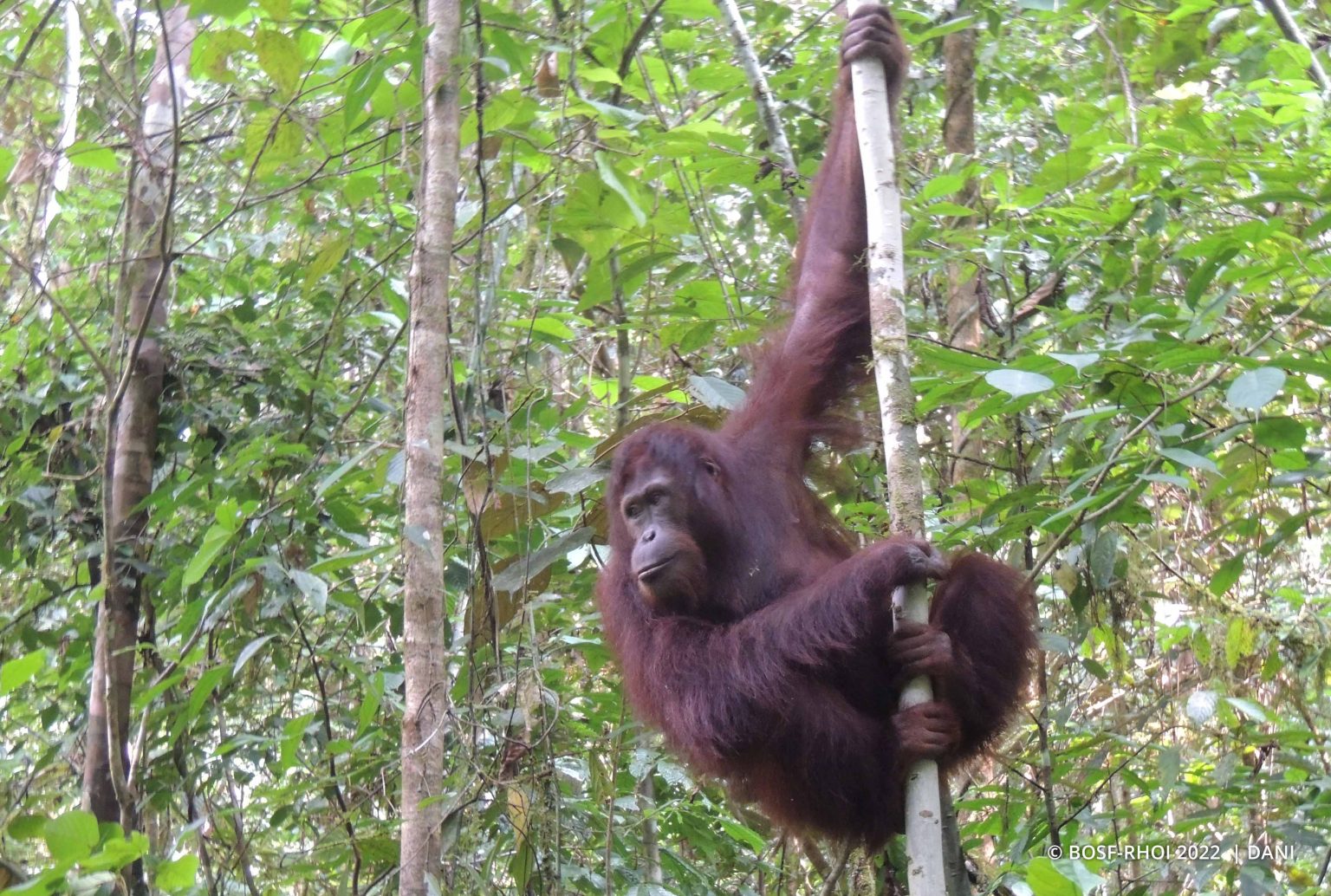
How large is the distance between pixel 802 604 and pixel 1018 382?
107 cm

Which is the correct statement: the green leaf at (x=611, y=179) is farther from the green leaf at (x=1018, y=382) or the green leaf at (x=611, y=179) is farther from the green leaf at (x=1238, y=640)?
the green leaf at (x=1238, y=640)

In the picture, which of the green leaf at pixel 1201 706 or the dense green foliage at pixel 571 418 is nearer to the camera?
the dense green foliage at pixel 571 418

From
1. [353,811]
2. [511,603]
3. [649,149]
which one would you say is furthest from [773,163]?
[353,811]

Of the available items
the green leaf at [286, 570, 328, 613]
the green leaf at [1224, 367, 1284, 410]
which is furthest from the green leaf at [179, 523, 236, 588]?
the green leaf at [1224, 367, 1284, 410]

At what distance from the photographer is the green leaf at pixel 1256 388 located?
2.12m

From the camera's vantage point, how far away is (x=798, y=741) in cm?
314

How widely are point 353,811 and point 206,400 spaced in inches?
78.9

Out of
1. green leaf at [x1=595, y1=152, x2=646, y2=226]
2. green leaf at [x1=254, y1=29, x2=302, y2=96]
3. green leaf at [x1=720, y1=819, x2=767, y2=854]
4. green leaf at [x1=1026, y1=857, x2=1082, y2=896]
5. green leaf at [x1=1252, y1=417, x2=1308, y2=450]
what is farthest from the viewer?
green leaf at [x1=720, y1=819, x2=767, y2=854]

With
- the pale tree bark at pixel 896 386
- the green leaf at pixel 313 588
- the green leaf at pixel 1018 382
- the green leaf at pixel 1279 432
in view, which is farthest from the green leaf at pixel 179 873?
the green leaf at pixel 1279 432

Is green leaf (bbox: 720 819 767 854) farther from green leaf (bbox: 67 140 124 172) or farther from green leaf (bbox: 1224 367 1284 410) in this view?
green leaf (bbox: 67 140 124 172)

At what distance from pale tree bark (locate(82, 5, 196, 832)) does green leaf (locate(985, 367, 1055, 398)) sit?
7.26 ft

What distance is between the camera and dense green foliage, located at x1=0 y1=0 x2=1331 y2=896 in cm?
303

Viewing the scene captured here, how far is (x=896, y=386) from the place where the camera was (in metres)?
2.55

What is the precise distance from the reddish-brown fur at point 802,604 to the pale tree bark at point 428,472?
74 cm
